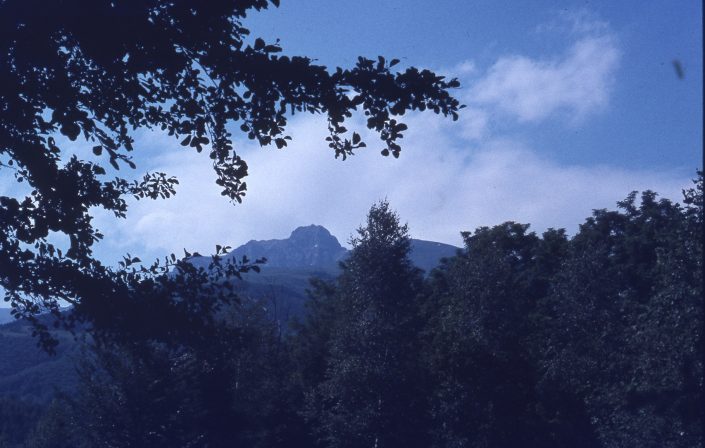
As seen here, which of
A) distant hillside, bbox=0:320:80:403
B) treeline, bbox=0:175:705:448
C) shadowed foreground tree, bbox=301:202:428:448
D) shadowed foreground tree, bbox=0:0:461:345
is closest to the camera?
shadowed foreground tree, bbox=0:0:461:345

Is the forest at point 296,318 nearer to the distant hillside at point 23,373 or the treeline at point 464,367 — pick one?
the treeline at point 464,367

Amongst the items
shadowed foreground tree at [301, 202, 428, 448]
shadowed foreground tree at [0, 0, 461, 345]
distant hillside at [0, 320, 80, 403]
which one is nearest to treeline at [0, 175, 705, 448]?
shadowed foreground tree at [301, 202, 428, 448]

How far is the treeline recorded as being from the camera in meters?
17.2

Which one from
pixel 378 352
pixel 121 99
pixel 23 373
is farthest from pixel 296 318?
pixel 23 373

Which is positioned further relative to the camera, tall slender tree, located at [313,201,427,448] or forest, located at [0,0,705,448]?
tall slender tree, located at [313,201,427,448]

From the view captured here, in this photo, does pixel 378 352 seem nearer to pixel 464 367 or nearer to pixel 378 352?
pixel 378 352

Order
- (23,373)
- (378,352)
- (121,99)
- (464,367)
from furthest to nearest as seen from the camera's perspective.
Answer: (23,373)
(464,367)
(378,352)
(121,99)

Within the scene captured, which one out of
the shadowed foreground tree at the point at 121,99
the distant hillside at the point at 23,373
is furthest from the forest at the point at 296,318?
the distant hillside at the point at 23,373

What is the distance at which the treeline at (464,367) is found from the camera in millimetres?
17188

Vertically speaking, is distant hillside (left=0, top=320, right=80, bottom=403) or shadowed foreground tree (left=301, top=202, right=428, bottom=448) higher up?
distant hillside (left=0, top=320, right=80, bottom=403)

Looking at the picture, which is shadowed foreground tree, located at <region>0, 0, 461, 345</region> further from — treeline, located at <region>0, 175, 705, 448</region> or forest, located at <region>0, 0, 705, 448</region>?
treeline, located at <region>0, 175, 705, 448</region>

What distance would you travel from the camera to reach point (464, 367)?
95.0 feet

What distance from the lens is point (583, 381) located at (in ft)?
74.8

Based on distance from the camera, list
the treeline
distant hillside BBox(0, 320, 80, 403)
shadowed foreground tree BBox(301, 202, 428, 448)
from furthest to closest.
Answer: distant hillside BBox(0, 320, 80, 403)
shadowed foreground tree BBox(301, 202, 428, 448)
the treeline
